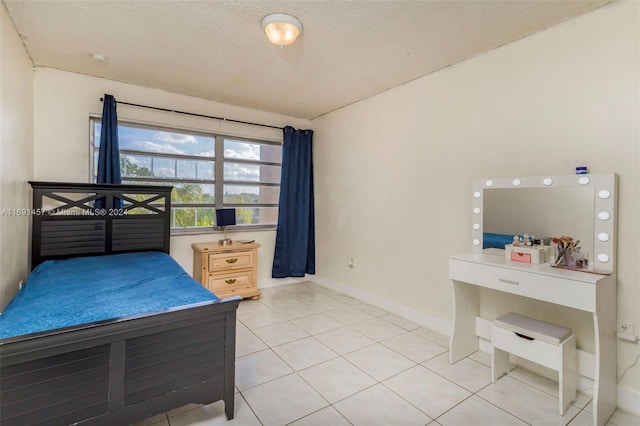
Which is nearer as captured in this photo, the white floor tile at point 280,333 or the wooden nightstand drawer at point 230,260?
the white floor tile at point 280,333

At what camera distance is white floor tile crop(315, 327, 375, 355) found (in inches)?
99.1

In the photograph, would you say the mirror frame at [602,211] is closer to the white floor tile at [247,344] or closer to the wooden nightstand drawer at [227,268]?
the white floor tile at [247,344]

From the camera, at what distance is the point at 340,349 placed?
2.50 meters

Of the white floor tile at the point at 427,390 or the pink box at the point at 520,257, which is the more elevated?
the pink box at the point at 520,257

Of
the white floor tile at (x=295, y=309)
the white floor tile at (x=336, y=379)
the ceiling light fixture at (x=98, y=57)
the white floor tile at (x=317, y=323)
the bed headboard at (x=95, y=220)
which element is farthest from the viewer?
the white floor tile at (x=295, y=309)

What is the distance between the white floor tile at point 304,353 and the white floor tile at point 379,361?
0.18 m

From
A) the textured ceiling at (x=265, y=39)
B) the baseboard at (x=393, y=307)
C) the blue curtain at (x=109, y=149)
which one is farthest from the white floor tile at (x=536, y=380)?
the blue curtain at (x=109, y=149)

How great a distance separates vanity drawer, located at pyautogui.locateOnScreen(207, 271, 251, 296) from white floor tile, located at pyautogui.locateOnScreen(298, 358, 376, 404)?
68.2 inches

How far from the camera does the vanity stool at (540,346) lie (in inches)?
70.6

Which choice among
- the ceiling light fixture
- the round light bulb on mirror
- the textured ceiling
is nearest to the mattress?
the round light bulb on mirror

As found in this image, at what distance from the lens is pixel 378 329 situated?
2.89 m

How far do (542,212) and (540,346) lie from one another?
885 mm

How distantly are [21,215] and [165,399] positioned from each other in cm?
212

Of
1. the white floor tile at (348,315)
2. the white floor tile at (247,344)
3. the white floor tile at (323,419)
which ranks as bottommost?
the white floor tile at (323,419)
